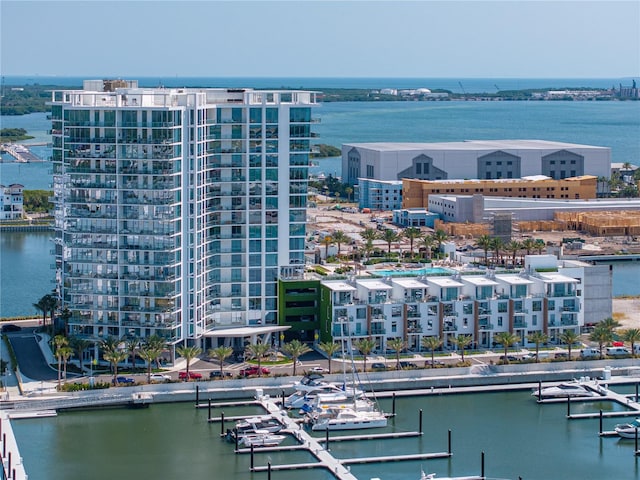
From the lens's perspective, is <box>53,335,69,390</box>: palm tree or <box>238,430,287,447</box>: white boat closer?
<box>238,430,287,447</box>: white boat

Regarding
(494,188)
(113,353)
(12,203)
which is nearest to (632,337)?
(113,353)

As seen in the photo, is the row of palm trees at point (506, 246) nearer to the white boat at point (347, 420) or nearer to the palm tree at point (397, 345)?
the palm tree at point (397, 345)

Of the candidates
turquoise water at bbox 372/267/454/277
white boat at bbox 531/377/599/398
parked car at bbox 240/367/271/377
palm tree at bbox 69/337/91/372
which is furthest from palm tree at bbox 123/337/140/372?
white boat at bbox 531/377/599/398

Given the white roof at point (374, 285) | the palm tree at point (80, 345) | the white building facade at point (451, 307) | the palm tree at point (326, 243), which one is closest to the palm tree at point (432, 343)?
the white building facade at point (451, 307)

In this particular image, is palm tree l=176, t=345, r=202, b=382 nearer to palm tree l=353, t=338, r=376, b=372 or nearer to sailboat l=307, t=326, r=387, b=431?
sailboat l=307, t=326, r=387, b=431

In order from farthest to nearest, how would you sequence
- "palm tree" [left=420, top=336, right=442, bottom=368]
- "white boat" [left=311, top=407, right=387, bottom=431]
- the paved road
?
"palm tree" [left=420, top=336, right=442, bottom=368]
the paved road
"white boat" [left=311, top=407, right=387, bottom=431]
